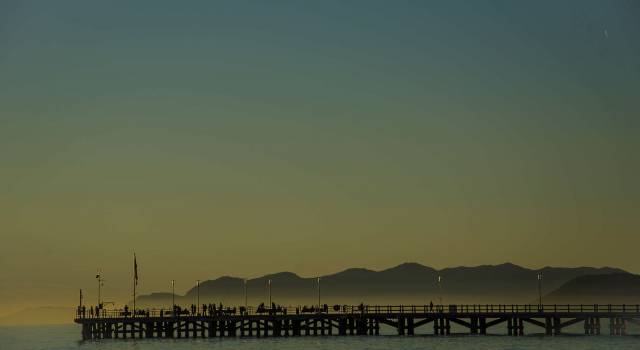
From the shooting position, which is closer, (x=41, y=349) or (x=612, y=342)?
(x=612, y=342)

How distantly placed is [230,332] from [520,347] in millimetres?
38118

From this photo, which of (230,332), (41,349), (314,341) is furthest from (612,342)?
(41,349)

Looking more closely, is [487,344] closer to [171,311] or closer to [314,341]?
[314,341]

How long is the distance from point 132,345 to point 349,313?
1003 inches

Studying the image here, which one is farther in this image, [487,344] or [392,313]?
[392,313]

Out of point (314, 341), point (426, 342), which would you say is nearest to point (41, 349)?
A: point (314, 341)

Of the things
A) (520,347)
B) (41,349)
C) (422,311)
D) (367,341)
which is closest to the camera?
(520,347)

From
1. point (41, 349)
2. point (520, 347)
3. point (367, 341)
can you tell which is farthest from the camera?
point (41, 349)

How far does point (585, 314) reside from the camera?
437ft

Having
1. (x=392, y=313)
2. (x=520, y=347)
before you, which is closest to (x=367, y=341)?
(x=392, y=313)

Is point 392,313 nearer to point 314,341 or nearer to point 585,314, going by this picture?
point 314,341

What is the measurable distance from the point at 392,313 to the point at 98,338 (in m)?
36.4

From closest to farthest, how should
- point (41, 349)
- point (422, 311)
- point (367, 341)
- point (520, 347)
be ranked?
point (520, 347) < point (367, 341) < point (422, 311) < point (41, 349)

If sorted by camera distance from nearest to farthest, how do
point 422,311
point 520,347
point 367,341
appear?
point 520,347 → point 367,341 → point 422,311
